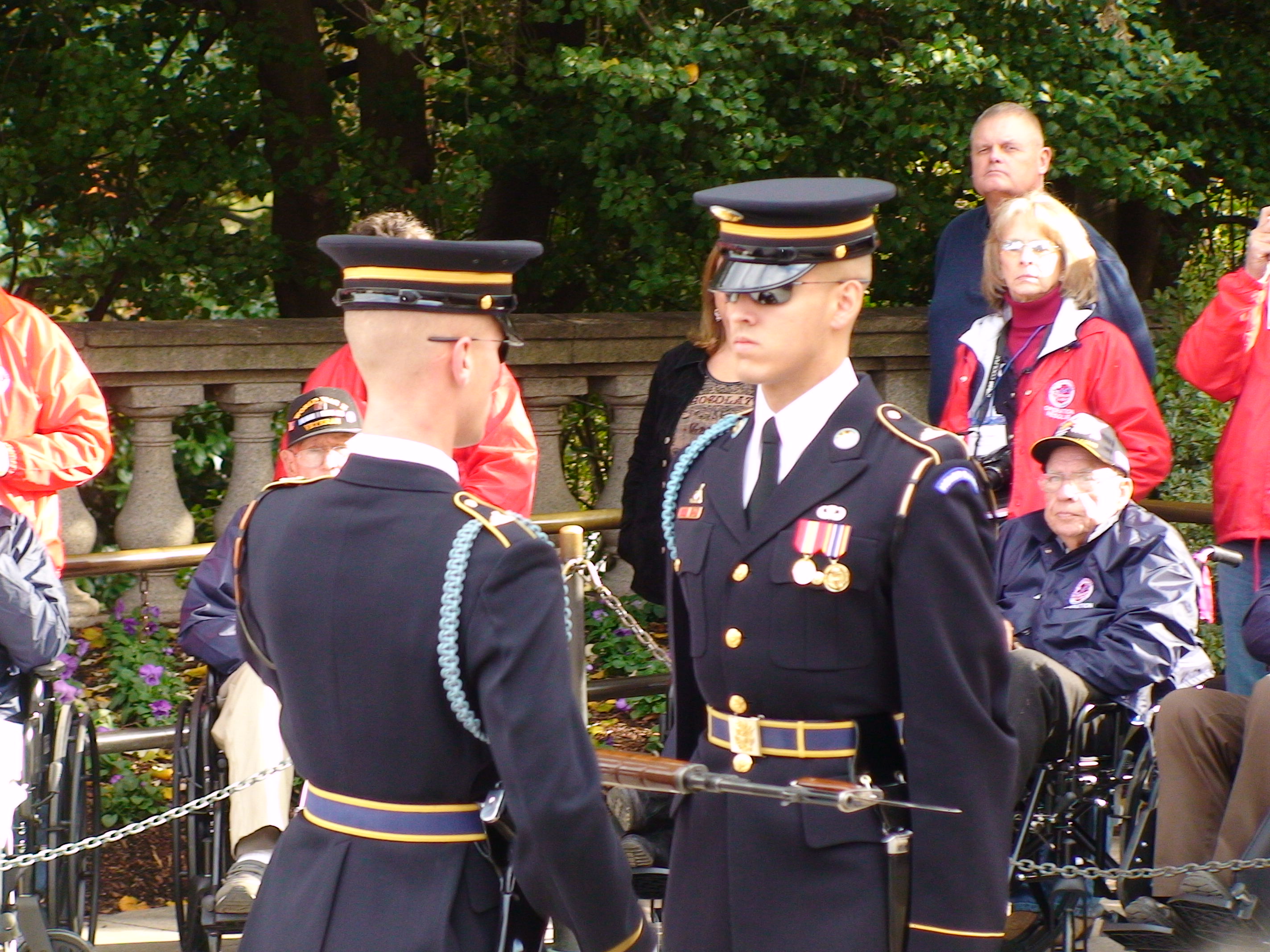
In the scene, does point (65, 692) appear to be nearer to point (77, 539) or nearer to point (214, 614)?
point (214, 614)

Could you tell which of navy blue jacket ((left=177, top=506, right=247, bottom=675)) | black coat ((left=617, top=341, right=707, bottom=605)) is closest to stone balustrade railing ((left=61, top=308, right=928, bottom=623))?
black coat ((left=617, top=341, right=707, bottom=605))

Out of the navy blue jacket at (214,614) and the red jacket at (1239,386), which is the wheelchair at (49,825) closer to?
the navy blue jacket at (214,614)

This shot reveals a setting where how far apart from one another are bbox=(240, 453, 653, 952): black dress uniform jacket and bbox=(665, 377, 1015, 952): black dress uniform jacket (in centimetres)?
35

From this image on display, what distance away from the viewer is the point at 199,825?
4461 millimetres

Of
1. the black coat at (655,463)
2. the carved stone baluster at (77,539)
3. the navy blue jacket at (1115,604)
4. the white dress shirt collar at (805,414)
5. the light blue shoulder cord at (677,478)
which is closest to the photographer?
the white dress shirt collar at (805,414)

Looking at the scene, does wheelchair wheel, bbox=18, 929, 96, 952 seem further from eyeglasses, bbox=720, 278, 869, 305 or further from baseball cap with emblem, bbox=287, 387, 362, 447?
eyeglasses, bbox=720, 278, 869, 305

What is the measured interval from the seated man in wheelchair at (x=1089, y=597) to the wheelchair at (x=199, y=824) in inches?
78.4

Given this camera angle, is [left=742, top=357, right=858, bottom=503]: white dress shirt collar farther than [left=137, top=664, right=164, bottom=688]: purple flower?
No

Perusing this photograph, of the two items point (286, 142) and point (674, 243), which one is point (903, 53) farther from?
point (286, 142)

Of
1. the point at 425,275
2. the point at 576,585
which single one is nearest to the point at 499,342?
the point at 425,275

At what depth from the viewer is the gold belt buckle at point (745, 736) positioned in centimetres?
273

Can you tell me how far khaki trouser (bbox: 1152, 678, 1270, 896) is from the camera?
4.20 m

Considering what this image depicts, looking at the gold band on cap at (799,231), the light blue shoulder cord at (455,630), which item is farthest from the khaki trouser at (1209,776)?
the light blue shoulder cord at (455,630)

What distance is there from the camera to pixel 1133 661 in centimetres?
427
